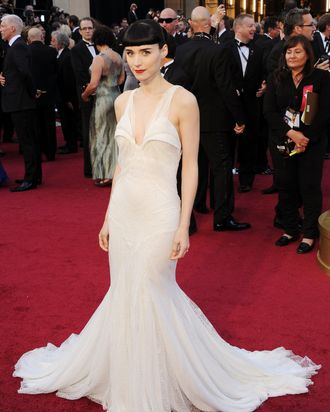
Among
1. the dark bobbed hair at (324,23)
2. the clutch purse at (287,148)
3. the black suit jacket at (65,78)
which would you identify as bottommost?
the black suit jacket at (65,78)

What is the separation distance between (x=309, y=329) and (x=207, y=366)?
3.31ft

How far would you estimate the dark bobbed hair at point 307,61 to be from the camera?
452 centimetres

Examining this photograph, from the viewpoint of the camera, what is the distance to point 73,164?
27.5ft

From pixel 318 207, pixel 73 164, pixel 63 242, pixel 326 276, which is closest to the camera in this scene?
pixel 326 276

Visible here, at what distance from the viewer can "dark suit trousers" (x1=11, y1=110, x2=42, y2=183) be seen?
22.2 ft

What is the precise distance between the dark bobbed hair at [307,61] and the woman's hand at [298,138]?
0.44 meters

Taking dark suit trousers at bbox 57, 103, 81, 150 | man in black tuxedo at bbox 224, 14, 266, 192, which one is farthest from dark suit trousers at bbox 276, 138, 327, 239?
dark suit trousers at bbox 57, 103, 81, 150

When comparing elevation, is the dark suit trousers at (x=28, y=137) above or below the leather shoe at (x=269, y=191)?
above

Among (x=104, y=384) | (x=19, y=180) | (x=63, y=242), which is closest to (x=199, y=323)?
(x=104, y=384)

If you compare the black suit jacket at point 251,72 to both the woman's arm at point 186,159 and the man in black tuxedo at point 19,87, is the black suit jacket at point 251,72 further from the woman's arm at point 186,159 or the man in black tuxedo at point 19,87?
the woman's arm at point 186,159

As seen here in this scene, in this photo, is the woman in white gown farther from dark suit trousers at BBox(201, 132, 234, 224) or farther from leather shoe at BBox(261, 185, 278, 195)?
leather shoe at BBox(261, 185, 278, 195)

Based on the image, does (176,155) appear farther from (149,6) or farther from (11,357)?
(149,6)

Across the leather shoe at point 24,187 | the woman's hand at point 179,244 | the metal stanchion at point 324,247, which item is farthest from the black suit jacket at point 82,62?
the woman's hand at point 179,244

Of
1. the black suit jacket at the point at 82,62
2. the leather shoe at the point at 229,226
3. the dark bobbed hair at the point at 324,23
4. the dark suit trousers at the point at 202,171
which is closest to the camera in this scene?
the leather shoe at the point at 229,226
